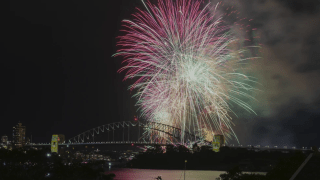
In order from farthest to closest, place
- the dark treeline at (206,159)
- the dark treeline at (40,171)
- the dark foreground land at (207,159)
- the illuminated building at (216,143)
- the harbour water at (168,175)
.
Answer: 1. the illuminated building at (216,143)
2. the dark treeline at (206,159)
3. the dark foreground land at (207,159)
4. the harbour water at (168,175)
5. the dark treeline at (40,171)

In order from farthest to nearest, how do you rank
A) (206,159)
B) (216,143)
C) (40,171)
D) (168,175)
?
1. (216,143)
2. (206,159)
3. (168,175)
4. (40,171)

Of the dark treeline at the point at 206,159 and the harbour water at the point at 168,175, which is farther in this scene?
the dark treeline at the point at 206,159

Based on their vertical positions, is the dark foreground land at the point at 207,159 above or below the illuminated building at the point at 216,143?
below

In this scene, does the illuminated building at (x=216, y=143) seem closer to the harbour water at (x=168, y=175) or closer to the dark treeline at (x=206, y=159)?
the dark treeline at (x=206, y=159)

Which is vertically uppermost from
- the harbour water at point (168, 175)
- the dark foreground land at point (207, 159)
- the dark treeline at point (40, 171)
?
the dark treeline at point (40, 171)

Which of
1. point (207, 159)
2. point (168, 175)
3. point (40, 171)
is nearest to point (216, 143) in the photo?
point (207, 159)

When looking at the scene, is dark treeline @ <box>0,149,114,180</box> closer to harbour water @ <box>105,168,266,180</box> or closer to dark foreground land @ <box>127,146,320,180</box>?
harbour water @ <box>105,168,266,180</box>

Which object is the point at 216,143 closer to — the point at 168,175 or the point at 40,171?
the point at 168,175

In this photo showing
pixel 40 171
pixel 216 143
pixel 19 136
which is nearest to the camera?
pixel 40 171

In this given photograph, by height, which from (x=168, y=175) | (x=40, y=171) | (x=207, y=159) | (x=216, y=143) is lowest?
(x=168, y=175)

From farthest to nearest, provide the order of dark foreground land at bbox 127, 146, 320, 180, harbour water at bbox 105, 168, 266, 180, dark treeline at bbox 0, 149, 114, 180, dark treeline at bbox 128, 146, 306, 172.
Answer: dark treeline at bbox 128, 146, 306, 172 → dark foreground land at bbox 127, 146, 320, 180 → harbour water at bbox 105, 168, 266, 180 → dark treeline at bbox 0, 149, 114, 180

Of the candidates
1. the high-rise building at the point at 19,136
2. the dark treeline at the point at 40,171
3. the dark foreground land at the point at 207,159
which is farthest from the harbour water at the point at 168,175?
the high-rise building at the point at 19,136

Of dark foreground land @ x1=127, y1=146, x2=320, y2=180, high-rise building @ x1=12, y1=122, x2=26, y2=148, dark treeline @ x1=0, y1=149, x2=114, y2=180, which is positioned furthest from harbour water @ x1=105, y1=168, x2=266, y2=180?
high-rise building @ x1=12, y1=122, x2=26, y2=148
